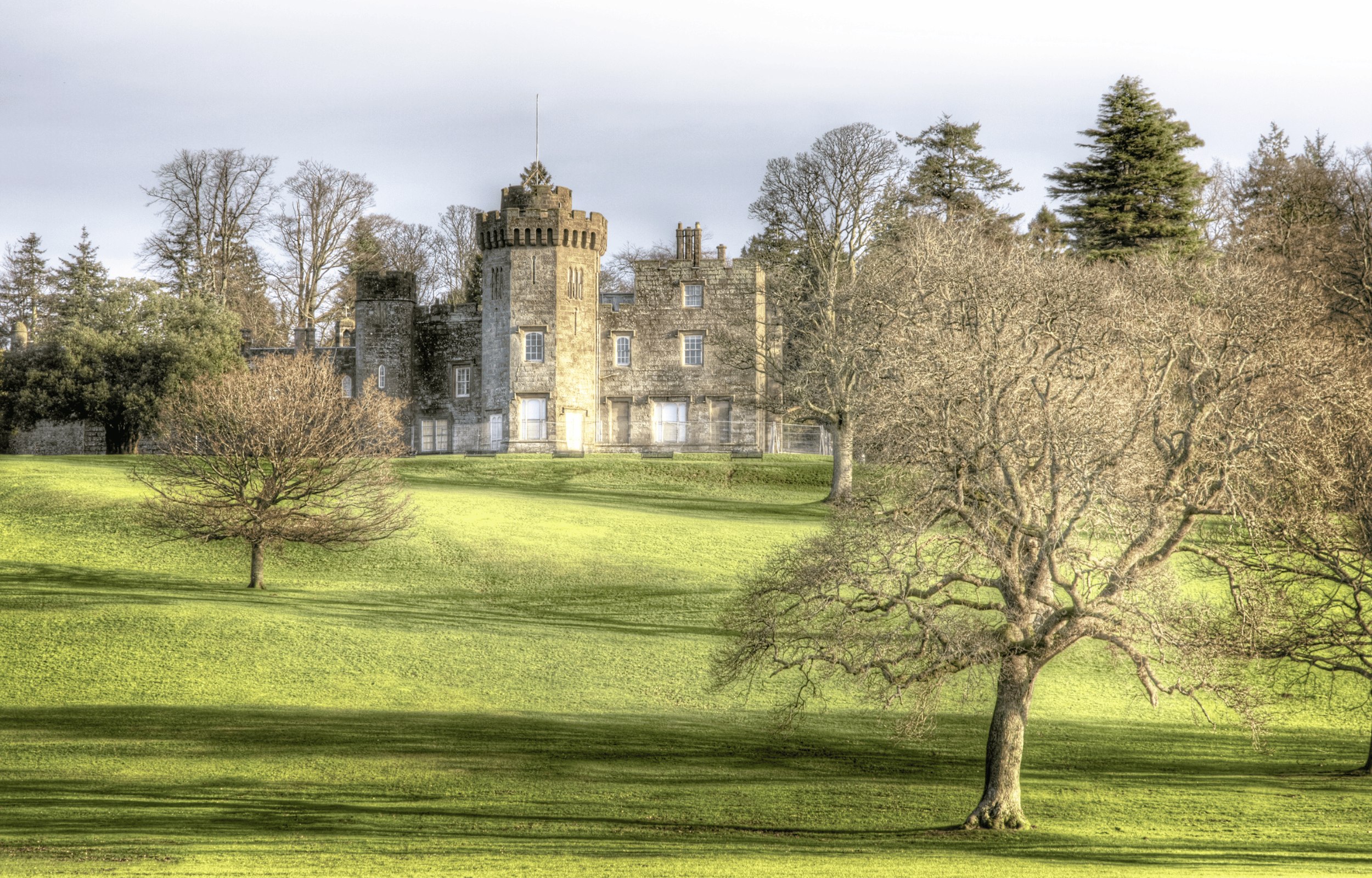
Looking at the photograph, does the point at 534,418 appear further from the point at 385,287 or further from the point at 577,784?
the point at 577,784

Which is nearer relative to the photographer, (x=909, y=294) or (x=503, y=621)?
(x=503, y=621)

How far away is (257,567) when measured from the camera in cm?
3000

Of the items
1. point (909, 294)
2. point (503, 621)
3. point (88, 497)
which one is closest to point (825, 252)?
point (909, 294)

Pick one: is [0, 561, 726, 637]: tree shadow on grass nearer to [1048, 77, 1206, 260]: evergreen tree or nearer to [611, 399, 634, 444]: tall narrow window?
[611, 399, 634, 444]: tall narrow window

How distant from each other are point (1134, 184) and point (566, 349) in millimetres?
27418

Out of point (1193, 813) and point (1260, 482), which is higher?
point (1260, 482)

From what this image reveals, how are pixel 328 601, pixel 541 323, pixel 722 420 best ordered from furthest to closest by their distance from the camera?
pixel 722 420, pixel 541 323, pixel 328 601

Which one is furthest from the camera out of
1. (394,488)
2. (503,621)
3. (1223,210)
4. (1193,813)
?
(1223,210)

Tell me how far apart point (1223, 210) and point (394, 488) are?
48.8 meters

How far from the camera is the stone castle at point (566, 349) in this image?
52594 mm

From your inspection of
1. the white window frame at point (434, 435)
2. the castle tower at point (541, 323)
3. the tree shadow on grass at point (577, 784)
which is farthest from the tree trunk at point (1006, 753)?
the white window frame at point (434, 435)

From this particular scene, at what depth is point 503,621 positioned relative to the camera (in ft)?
90.7

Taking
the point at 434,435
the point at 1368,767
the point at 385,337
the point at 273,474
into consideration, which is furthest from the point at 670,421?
the point at 1368,767

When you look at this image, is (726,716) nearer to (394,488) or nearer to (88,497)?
(394,488)
